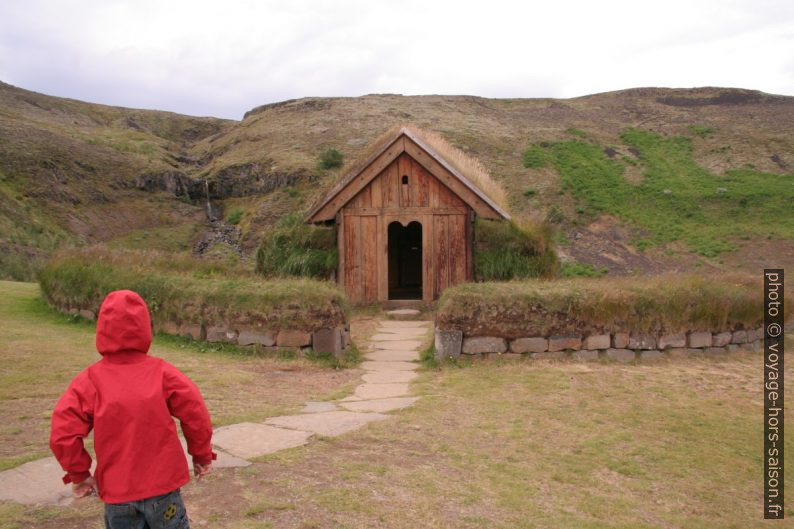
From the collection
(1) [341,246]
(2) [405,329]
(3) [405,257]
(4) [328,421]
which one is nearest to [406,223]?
(1) [341,246]

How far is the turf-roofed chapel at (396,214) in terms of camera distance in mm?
16531

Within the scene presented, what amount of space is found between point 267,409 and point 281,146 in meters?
41.9

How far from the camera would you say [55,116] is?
181 ft

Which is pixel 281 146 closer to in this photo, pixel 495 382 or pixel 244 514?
pixel 495 382

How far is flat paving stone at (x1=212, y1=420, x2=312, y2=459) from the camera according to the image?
6.13 m

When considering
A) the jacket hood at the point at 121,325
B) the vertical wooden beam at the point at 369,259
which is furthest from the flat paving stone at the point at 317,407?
the vertical wooden beam at the point at 369,259

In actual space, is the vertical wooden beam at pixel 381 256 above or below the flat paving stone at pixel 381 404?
above

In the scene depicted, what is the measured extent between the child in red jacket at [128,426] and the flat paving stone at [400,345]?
28.6 feet

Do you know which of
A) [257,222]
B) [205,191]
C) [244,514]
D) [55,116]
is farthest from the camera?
[55,116]

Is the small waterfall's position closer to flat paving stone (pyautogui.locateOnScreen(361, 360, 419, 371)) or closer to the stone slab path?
the stone slab path

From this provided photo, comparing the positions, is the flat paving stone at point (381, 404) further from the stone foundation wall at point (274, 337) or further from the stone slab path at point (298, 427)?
the stone foundation wall at point (274, 337)

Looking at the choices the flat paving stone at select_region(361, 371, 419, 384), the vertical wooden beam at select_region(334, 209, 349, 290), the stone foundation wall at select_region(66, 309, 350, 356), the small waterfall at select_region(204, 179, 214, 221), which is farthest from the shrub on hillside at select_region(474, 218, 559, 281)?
the small waterfall at select_region(204, 179, 214, 221)

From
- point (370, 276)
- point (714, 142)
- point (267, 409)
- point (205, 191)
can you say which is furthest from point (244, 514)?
point (714, 142)

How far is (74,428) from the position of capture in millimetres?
3541
